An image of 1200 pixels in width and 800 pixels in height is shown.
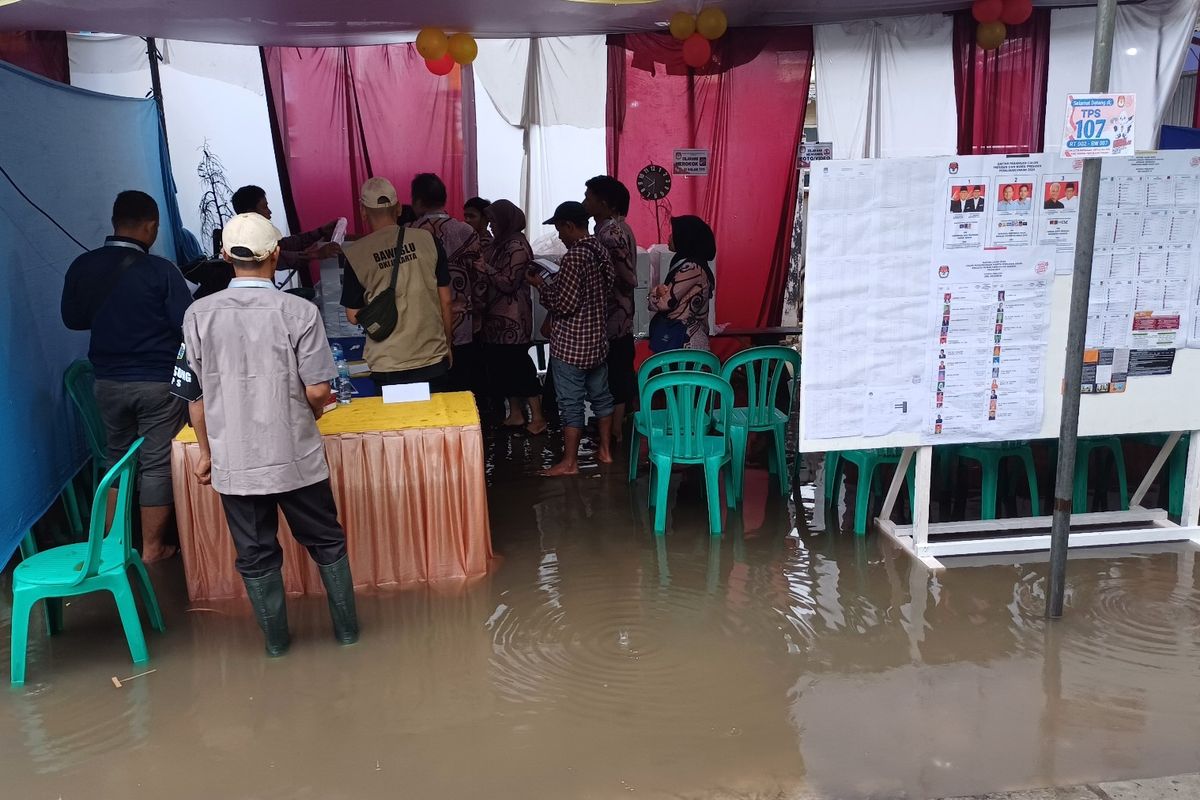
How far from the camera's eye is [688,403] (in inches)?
165

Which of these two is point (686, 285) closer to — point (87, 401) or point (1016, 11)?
point (87, 401)

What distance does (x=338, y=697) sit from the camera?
2938mm

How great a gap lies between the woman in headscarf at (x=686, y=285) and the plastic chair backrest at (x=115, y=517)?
2.81 meters

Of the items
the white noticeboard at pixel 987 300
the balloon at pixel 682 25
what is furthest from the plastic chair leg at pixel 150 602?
the balloon at pixel 682 25

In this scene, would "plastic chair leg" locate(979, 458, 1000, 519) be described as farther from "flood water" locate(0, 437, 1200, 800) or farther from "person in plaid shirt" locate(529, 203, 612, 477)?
"person in plaid shirt" locate(529, 203, 612, 477)

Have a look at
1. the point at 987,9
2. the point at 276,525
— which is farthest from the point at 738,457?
the point at 987,9

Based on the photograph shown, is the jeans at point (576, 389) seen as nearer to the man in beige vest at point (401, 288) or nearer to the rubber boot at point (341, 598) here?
the man in beige vest at point (401, 288)

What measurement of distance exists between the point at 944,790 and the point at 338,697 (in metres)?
1.82

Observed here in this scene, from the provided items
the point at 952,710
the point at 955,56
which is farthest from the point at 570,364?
the point at 955,56

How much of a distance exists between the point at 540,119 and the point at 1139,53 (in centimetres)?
424

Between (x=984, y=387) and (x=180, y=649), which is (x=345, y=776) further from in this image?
(x=984, y=387)

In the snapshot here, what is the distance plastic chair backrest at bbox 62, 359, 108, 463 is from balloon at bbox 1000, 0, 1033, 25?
5.86m

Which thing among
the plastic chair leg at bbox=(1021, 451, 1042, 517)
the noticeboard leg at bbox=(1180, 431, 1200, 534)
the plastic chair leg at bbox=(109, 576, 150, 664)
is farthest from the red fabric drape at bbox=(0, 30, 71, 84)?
the noticeboard leg at bbox=(1180, 431, 1200, 534)

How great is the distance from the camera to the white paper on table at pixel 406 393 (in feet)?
12.8
